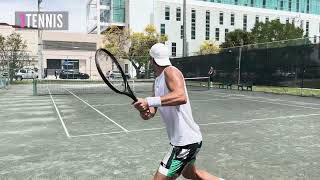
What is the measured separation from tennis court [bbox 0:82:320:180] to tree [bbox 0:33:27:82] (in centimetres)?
3001

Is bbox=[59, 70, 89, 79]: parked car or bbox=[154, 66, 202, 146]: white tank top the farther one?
bbox=[59, 70, 89, 79]: parked car

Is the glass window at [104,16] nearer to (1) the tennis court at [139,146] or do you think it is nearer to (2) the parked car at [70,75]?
(2) the parked car at [70,75]

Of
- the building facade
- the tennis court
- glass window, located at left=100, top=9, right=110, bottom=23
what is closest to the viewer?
the tennis court

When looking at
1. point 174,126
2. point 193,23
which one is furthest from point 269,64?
point 193,23

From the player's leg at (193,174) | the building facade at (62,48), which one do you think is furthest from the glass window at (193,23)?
the player's leg at (193,174)

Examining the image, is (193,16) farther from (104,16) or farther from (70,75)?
(70,75)

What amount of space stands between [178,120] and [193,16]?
279 feet

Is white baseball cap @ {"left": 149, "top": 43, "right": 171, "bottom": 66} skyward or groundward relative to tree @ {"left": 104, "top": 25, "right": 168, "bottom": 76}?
groundward

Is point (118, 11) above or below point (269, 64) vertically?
above

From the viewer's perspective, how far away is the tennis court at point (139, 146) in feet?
20.7

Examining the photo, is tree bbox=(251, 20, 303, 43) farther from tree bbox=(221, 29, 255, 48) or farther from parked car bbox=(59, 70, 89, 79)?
parked car bbox=(59, 70, 89, 79)

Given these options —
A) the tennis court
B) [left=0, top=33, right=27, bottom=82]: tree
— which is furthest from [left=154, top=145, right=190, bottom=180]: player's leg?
[left=0, top=33, right=27, bottom=82]: tree

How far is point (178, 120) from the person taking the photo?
149 inches

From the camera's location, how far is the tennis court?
20.7ft
